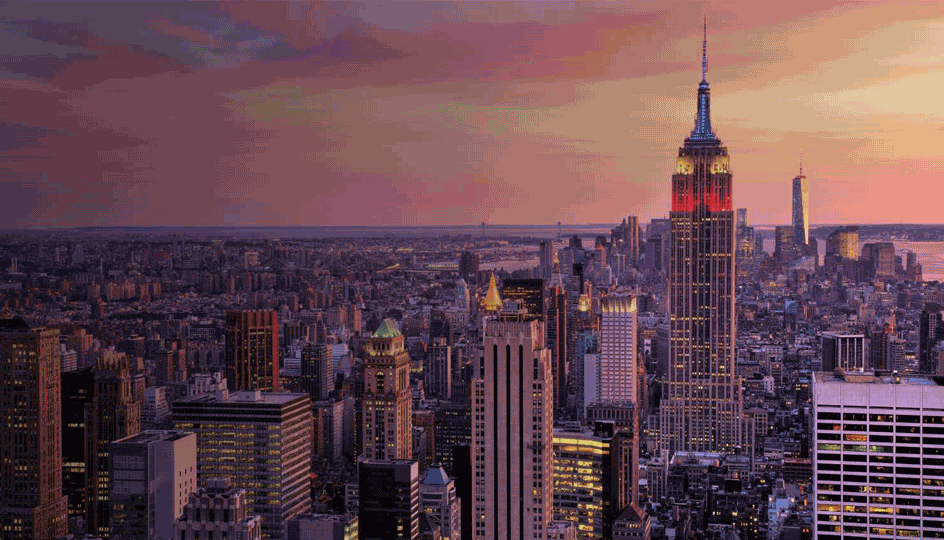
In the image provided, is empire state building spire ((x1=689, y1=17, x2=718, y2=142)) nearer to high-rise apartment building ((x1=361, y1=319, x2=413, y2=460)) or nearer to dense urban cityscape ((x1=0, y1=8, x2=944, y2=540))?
dense urban cityscape ((x1=0, y1=8, x2=944, y2=540))

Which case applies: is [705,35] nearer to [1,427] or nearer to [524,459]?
[524,459]

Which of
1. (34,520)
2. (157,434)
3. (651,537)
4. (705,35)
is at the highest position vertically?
(705,35)

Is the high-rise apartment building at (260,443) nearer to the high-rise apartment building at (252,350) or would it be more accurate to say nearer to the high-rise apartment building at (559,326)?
the high-rise apartment building at (252,350)

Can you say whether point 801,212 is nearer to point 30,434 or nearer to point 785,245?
point 785,245

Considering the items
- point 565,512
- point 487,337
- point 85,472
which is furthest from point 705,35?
point 85,472

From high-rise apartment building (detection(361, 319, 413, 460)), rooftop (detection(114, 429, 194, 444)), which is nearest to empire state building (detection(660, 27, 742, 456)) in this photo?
high-rise apartment building (detection(361, 319, 413, 460))

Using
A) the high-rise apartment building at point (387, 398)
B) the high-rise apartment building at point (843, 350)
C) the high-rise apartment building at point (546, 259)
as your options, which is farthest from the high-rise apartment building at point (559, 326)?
the high-rise apartment building at point (843, 350)
